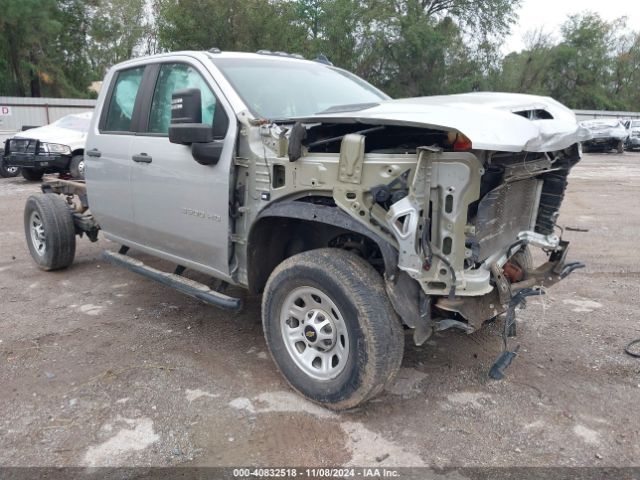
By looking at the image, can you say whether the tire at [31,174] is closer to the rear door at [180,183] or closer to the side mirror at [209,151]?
the rear door at [180,183]

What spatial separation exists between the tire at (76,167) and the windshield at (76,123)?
93 cm

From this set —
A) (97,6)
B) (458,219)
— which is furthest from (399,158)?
(97,6)

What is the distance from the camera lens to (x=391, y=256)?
2.99 m

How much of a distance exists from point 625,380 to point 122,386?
Answer: 3.30 m

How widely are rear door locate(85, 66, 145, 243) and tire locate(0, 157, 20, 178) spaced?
11520 mm

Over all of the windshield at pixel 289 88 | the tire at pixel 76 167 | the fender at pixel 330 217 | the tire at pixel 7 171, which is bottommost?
the tire at pixel 7 171

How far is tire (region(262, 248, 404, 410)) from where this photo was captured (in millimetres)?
3045

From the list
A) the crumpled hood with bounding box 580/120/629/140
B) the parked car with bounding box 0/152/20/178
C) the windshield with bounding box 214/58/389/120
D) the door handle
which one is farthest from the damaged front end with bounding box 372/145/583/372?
the crumpled hood with bounding box 580/120/629/140

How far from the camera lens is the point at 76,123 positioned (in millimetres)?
13867

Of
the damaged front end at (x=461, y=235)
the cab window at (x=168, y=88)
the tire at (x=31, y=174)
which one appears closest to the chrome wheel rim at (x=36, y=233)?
the cab window at (x=168, y=88)

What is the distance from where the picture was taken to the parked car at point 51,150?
12688mm

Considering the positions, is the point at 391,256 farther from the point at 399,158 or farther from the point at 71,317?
the point at 71,317

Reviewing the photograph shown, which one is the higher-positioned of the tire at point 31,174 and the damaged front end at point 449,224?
the damaged front end at point 449,224

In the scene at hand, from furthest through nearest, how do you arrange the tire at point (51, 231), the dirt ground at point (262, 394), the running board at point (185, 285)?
the tire at point (51, 231)
the running board at point (185, 285)
the dirt ground at point (262, 394)
